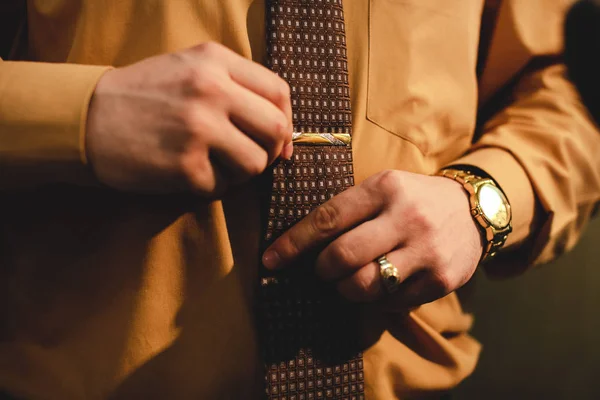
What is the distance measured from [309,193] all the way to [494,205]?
0.30 metres

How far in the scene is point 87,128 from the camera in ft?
1.37

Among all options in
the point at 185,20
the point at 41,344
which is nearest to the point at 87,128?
the point at 185,20

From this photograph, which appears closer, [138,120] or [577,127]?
[138,120]

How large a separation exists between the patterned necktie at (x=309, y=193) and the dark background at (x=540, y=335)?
3.44 feet

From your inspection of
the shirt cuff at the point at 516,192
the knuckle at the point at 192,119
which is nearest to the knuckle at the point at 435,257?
the shirt cuff at the point at 516,192

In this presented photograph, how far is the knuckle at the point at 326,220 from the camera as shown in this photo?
50cm

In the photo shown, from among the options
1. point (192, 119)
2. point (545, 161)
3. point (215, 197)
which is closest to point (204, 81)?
point (192, 119)

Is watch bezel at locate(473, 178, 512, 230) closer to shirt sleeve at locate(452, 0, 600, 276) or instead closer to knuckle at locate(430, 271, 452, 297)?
shirt sleeve at locate(452, 0, 600, 276)

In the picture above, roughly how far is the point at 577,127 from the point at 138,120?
0.76 m

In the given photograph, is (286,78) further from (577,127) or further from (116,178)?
(577,127)

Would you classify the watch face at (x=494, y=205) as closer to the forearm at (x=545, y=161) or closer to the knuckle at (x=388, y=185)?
the forearm at (x=545, y=161)

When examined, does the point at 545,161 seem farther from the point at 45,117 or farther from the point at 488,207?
the point at 45,117

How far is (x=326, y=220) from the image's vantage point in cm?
50

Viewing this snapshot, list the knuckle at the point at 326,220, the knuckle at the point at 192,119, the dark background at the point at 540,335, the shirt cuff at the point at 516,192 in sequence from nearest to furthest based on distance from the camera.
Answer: the knuckle at the point at 192,119
the knuckle at the point at 326,220
the shirt cuff at the point at 516,192
the dark background at the point at 540,335
